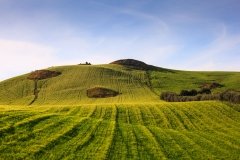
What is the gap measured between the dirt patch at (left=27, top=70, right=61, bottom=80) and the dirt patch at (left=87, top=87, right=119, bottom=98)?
2791cm

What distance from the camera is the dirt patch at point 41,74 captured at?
138000 mm

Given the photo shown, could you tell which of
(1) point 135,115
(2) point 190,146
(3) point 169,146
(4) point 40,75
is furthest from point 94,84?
(3) point 169,146

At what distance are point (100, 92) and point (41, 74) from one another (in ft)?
120

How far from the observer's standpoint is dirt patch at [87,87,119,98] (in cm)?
11299

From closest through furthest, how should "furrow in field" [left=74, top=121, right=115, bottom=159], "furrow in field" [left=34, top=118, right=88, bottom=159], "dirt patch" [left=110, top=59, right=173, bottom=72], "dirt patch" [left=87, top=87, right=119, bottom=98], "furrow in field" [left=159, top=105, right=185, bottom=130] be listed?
"furrow in field" [left=34, top=118, right=88, bottom=159] → "furrow in field" [left=74, top=121, right=115, bottom=159] → "furrow in field" [left=159, top=105, right=185, bottom=130] → "dirt patch" [left=87, top=87, right=119, bottom=98] → "dirt patch" [left=110, top=59, right=173, bottom=72]

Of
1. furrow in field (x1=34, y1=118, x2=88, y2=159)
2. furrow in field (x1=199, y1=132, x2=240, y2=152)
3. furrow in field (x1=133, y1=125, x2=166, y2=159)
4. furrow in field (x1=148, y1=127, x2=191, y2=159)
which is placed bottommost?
furrow in field (x1=199, y1=132, x2=240, y2=152)

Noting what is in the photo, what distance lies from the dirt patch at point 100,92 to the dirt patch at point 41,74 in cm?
2791

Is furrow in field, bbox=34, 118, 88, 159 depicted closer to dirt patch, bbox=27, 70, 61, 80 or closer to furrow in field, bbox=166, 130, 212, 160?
furrow in field, bbox=166, 130, 212, 160

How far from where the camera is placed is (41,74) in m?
142

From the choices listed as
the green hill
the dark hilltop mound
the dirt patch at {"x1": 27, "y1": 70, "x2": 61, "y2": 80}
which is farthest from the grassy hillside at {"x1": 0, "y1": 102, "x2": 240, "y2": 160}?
the dark hilltop mound

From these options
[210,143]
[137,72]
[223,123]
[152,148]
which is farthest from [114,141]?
[137,72]

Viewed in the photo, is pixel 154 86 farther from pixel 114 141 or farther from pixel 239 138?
pixel 114 141

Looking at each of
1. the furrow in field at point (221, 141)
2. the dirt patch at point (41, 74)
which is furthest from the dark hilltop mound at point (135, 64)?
the furrow in field at point (221, 141)

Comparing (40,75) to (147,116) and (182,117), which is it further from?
(182,117)
